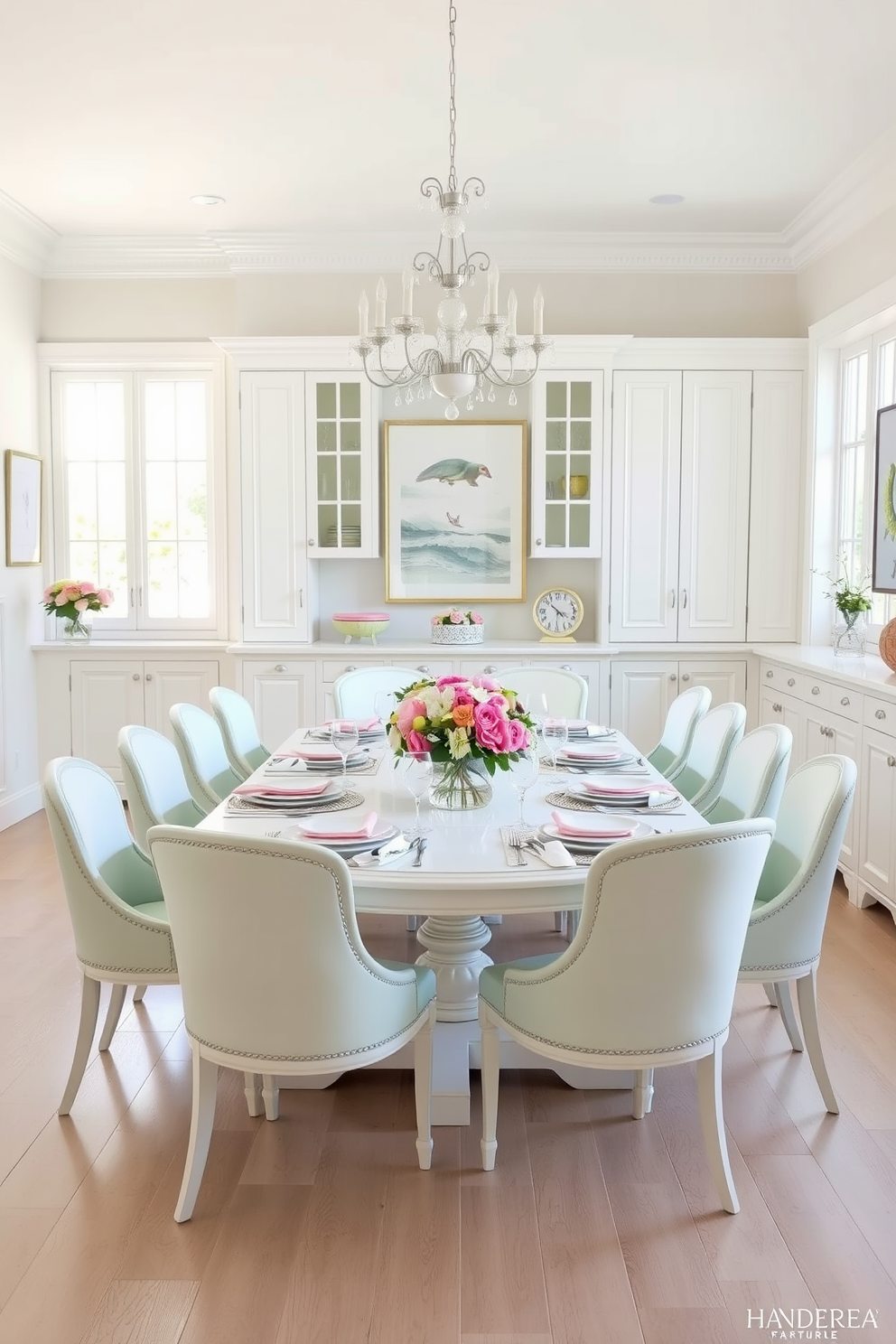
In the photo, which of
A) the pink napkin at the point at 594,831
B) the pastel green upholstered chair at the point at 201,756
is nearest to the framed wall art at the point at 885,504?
the pink napkin at the point at 594,831

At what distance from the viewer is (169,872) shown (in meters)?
2.11

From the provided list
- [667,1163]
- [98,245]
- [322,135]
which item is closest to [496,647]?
[322,135]

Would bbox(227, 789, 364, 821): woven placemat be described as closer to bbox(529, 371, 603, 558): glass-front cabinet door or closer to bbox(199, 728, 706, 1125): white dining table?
bbox(199, 728, 706, 1125): white dining table

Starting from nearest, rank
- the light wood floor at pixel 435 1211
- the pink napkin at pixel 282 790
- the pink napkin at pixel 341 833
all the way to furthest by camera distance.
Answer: the light wood floor at pixel 435 1211 → the pink napkin at pixel 341 833 → the pink napkin at pixel 282 790

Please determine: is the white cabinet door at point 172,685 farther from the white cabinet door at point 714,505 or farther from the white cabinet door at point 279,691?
the white cabinet door at point 714,505

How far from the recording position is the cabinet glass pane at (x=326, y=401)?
5.62 metres

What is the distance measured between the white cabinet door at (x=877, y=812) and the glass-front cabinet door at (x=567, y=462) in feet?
6.69

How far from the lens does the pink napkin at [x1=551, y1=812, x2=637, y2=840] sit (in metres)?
2.46

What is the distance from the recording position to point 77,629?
19.2 ft

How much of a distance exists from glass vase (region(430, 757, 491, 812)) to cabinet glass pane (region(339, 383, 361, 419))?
125 inches

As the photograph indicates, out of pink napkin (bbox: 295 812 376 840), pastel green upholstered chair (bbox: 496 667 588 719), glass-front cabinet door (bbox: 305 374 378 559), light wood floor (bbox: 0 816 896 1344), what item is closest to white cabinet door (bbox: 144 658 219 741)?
glass-front cabinet door (bbox: 305 374 378 559)

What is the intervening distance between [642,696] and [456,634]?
3.34 feet

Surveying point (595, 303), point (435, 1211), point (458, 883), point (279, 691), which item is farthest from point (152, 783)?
point (595, 303)

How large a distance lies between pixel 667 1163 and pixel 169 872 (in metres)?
1.30
